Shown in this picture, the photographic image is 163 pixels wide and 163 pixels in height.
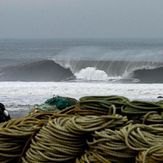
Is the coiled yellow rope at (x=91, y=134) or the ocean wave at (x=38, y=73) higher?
the ocean wave at (x=38, y=73)

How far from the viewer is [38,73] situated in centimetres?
3572

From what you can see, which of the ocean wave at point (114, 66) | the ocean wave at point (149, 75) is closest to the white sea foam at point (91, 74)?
the ocean wave at point (114, 66)

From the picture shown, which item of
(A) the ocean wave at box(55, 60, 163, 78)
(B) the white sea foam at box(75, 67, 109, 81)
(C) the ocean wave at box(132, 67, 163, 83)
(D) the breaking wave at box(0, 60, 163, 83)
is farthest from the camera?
(A) the ocean wave at box(55, 60, 163, 78)

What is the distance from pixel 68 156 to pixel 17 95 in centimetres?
1739

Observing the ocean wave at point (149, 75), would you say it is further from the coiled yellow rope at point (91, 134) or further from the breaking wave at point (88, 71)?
the coiled yellow rope at point (91, 134)

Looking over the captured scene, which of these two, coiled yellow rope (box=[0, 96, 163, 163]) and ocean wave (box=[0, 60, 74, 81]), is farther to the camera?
ocean wave (box=[0, 60, 74, 81])

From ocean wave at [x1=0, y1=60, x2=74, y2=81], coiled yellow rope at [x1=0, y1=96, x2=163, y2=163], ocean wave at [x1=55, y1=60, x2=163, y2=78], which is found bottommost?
coiled yellow rope at [x1=0, y1=96, x2=163, y2=163]

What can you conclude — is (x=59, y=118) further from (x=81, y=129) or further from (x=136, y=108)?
(x=136, y=108)

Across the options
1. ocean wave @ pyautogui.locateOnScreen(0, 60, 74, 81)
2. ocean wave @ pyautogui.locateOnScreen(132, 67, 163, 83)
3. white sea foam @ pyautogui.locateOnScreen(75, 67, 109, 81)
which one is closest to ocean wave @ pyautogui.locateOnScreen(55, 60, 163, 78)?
white sea foam @ pyautogui.locateOnScreen(75, 67, 109, 81)

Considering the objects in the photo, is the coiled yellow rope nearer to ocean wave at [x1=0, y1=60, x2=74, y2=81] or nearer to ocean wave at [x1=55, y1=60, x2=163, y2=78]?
ocean wave at [x1=0, y1=60, x2=74, y2=81]

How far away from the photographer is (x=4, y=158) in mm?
2918

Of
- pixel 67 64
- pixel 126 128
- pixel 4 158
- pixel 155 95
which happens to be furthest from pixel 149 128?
pixel 67 64

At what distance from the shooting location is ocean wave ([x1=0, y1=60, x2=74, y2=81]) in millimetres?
33250

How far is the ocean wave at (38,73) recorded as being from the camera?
33250 millimetres
